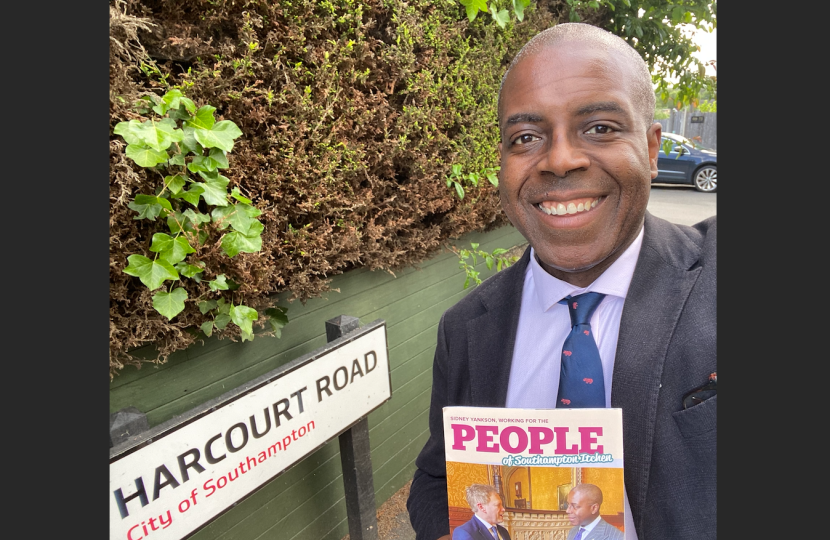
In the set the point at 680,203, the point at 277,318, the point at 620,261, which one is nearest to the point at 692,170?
the point at 680,203

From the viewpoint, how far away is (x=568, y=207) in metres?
1.12


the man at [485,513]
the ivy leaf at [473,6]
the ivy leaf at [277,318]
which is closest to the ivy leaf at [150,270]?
the ivy leaf at [277,318]

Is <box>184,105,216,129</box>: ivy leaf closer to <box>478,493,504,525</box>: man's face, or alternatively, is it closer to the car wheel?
<box>478,493,504,525</box>: man's face

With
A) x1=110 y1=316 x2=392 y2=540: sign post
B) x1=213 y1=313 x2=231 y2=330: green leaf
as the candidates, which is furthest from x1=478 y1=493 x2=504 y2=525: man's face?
x1=213 y1=313 x2=231 y2=330: green leaf

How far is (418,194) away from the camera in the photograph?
310 centimetres

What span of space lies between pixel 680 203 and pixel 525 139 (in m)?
7.90

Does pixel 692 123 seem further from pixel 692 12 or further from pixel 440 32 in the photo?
pixel 440 32

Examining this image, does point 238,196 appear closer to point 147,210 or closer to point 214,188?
point 214,188

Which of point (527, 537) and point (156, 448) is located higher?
point (527, 537)

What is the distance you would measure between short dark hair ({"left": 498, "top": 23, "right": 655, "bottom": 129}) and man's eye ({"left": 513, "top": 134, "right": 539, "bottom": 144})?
17 centimetres

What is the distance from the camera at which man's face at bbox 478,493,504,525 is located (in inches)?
36.9

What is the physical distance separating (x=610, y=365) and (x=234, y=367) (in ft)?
5.85

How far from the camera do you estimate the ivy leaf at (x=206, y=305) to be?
194cm

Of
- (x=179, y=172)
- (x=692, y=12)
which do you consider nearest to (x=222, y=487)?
(x=179, y=172)
